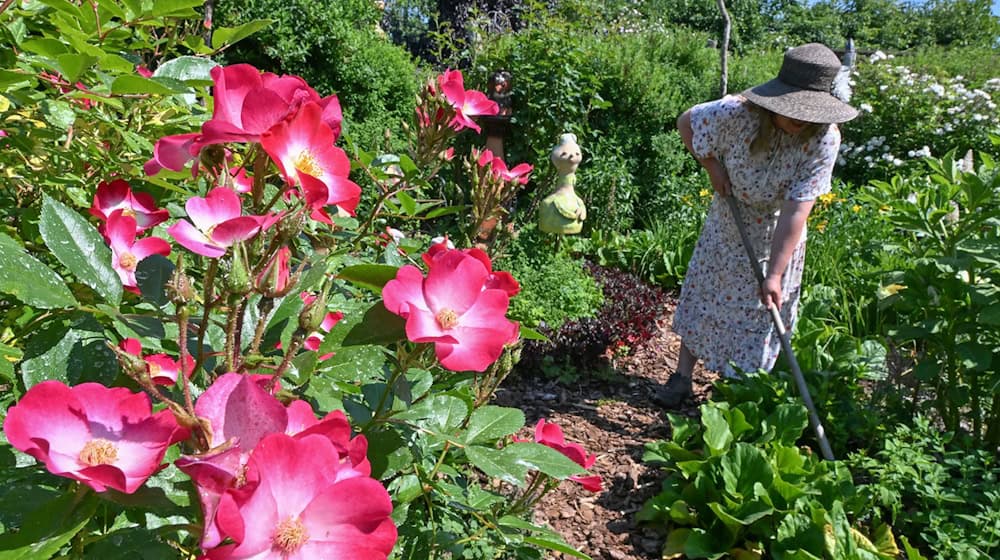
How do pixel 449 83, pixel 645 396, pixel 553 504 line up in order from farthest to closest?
pixel 645 396 < pixel 553 504 < pixel 449 83

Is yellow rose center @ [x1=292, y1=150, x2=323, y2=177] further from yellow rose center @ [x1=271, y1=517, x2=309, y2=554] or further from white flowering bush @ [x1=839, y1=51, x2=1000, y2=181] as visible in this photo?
white flowering bush @ [x1=839, y1=51, x2=1000, y2=181]

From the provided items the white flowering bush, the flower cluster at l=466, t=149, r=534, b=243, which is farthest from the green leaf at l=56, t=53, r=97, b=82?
the white flowering bush

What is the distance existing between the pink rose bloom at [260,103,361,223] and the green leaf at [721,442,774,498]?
2.07 metres

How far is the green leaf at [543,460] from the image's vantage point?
2.36ft

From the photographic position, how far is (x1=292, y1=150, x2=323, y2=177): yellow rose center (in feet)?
1.91

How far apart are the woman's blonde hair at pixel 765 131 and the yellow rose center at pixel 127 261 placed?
98.7 inches

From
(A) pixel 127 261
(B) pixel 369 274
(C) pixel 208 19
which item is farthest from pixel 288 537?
(C) pixel 208 19

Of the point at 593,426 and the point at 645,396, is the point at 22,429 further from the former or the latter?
the point at 645,396

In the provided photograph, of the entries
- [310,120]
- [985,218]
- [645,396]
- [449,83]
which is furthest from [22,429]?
[645,396]

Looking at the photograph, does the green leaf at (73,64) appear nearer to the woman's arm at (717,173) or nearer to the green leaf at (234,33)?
the green leaf at (234,33)

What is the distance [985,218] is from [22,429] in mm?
2740

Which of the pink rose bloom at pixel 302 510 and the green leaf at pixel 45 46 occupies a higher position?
the green leaf at pixel 45 46

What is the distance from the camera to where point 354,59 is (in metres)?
5.54

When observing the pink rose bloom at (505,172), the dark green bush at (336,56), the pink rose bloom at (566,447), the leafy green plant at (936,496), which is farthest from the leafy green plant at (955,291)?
the dark green bush at (336,56)
